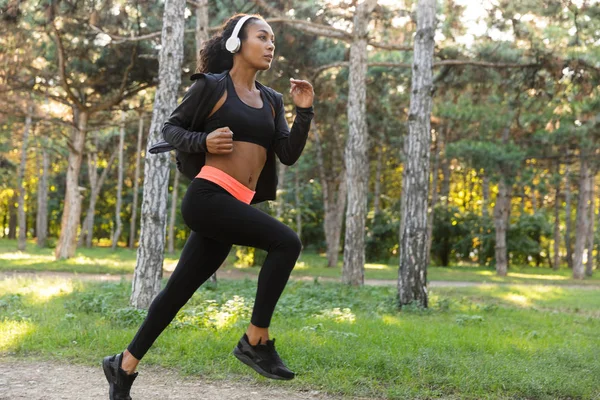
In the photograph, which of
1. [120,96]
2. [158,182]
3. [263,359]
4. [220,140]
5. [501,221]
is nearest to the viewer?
[220,140]

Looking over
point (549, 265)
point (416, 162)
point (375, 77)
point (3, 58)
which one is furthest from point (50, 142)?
point (549, 265)

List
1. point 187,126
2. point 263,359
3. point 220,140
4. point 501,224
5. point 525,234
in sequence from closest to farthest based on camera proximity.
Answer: point 220,140
point 263,359
point 187,126
point 501,224
point 525,234

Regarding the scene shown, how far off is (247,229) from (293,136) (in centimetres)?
63

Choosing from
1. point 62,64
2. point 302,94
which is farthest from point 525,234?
point 302,94

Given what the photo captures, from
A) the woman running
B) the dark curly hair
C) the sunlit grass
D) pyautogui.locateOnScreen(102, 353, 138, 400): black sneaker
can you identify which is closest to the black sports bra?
the woman running

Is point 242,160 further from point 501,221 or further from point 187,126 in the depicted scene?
point 501,221

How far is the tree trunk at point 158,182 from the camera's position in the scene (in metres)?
8.93

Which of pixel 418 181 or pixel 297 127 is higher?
pixel 418 181

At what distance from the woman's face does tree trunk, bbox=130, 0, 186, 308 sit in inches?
199

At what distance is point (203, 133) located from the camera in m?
3.78

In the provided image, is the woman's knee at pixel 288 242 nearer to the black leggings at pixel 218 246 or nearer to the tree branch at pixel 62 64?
the black leggings at pixel 218 246

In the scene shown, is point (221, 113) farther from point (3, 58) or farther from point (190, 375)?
point (3, 58)

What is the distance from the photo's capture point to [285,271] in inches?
149

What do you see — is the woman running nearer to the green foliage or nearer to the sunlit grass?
the sunlit grass
